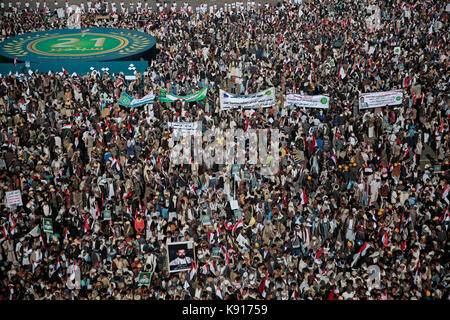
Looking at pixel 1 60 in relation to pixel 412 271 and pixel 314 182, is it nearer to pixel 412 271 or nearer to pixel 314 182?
pixel 314 182

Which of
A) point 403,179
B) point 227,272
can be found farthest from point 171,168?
point 403,179

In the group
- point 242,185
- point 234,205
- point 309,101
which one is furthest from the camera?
point 309,101

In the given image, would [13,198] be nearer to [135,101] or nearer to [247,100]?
[135,101]

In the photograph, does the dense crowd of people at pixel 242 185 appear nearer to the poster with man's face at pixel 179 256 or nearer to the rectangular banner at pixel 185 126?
the poster with man's face at pixel 179 256

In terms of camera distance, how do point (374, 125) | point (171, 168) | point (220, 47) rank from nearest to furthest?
1. point (171, 168)
2. point (374, 125)
3. point (220, 47)

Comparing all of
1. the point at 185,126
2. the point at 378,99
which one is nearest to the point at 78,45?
the point at 185,126

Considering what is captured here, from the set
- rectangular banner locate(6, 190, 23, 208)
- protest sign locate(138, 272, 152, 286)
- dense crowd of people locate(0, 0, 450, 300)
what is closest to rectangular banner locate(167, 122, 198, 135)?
dense crowd of people locate(0, 0, 450, 300)
